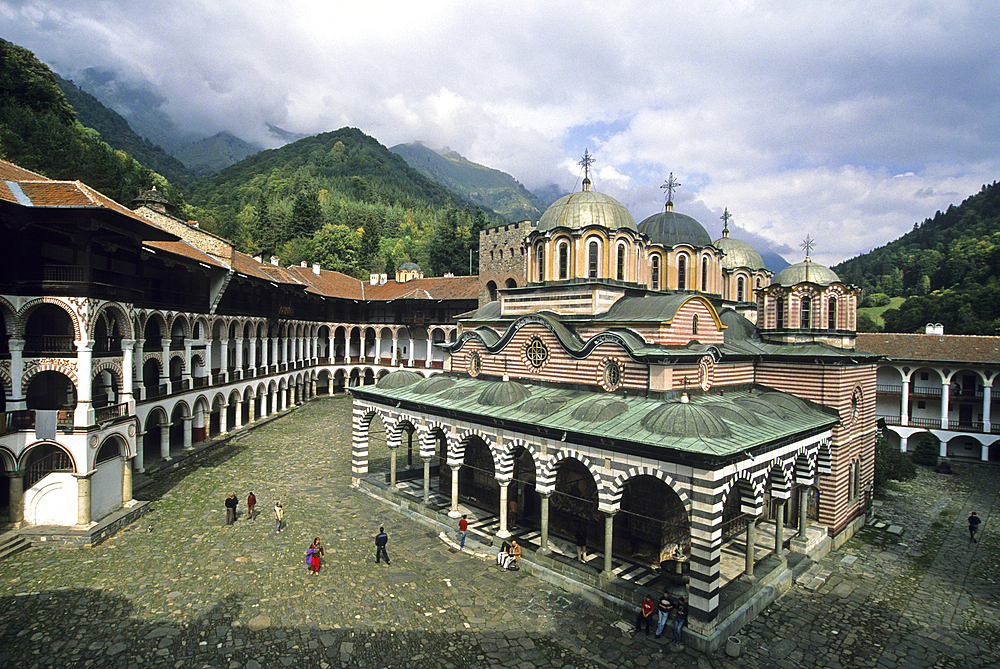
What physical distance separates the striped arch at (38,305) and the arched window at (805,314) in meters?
26.5

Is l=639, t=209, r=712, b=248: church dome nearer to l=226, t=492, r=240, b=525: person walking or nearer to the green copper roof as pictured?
the green copper roof

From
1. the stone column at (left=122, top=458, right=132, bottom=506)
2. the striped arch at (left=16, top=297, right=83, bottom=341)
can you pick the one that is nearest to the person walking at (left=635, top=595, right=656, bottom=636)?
the stone column at (left=122, top=458, right=132, bottom=506)

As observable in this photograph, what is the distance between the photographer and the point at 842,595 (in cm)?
1477

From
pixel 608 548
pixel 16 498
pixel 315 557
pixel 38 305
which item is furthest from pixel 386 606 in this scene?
pixel 38 305

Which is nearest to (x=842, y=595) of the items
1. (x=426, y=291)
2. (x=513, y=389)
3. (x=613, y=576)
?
(x=613, y=576)

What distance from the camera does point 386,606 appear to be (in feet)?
42.5

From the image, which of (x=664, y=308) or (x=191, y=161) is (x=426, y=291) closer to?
(x=664, y=308)

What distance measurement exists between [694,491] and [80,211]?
766 inches

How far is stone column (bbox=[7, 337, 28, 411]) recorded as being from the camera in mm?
16344

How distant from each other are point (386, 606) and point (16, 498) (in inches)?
504

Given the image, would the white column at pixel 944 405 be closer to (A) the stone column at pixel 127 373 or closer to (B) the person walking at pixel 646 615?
(B) the person walking at pixel 646 615

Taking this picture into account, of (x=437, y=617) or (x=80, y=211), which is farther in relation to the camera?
(x=80, y=211)

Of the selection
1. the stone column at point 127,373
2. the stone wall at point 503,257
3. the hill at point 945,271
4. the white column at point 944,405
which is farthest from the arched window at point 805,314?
the hill at point 945,271

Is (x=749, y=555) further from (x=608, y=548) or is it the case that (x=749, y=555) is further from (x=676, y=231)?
(x=676, y=231)
